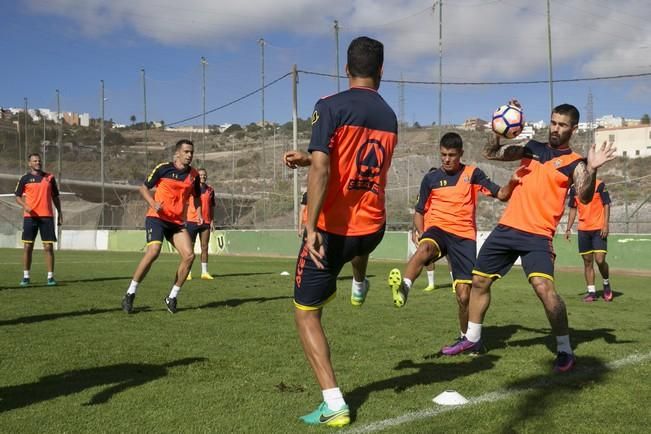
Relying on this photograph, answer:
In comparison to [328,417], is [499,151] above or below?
above

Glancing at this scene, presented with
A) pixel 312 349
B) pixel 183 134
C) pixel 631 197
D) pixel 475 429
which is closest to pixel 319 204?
pixel 312 349

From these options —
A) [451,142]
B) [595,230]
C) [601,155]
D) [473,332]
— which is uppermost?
[451,142]

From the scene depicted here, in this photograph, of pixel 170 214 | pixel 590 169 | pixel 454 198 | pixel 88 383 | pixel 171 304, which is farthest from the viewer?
pixel 170 214

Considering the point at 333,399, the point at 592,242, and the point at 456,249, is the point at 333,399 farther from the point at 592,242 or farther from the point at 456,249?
the point at 592,242

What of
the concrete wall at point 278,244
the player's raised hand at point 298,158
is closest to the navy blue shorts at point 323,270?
the player's raised hand at point 298,158

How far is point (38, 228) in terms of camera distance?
13516 millimetres

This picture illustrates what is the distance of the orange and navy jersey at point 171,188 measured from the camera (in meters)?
9.72

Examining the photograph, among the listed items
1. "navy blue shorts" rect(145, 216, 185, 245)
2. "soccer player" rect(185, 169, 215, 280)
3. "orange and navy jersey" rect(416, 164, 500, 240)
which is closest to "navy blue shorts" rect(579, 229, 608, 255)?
"orange and navy jersey" rect(416, 164, 500, 240)

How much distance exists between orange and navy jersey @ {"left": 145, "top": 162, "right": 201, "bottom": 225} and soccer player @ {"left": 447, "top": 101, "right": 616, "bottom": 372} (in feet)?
16.9

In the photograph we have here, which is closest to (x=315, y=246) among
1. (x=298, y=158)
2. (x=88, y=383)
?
(x=298, y=158)

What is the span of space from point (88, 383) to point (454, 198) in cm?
425

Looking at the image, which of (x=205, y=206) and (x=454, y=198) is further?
(x=205, y=206)

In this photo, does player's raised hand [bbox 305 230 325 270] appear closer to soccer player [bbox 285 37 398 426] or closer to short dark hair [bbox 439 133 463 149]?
soccer player [bbox 285 37 398 426]

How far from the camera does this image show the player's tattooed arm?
5.82m
